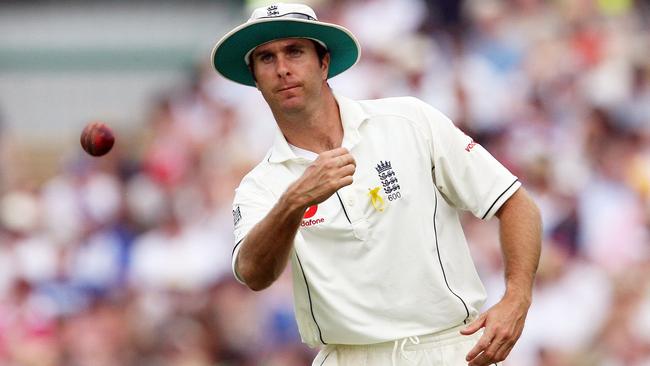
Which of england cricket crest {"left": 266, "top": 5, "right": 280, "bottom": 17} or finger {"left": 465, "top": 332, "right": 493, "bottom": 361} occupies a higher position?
england cricket crest {"left": 266, "top": 5, "right": 280, "bottom": 17}

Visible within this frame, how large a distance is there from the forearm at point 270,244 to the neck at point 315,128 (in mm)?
606

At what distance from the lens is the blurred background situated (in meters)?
9.23

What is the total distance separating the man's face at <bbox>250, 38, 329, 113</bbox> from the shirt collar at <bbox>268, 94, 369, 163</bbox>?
12 cm

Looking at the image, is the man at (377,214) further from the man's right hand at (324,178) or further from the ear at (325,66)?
the man's right hand at (324,178)

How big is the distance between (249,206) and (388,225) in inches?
20.9

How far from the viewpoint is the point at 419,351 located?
509 centimetres

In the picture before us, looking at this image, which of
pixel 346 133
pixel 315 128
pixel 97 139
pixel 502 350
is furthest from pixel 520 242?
pixel 97 139

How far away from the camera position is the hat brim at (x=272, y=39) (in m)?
5.19

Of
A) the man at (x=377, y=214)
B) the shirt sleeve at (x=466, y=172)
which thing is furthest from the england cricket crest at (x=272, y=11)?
the shirt sleeve at (x=466, y=172)

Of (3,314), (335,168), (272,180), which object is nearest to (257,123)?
(3,314)

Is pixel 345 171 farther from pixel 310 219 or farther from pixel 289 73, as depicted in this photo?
pixel 289 73

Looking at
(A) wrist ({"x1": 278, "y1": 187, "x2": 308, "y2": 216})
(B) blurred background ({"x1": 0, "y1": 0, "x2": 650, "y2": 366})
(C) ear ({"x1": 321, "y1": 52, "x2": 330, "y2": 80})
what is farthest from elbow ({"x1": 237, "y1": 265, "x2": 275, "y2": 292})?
(B) blurred background ({"x1": 0, "y1": 0, "x2": 650, "y2": 366})

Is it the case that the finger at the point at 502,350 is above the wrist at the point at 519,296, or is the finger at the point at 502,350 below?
below

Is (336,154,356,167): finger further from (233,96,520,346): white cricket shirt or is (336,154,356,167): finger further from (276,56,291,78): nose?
(276,56,291,78): nose
